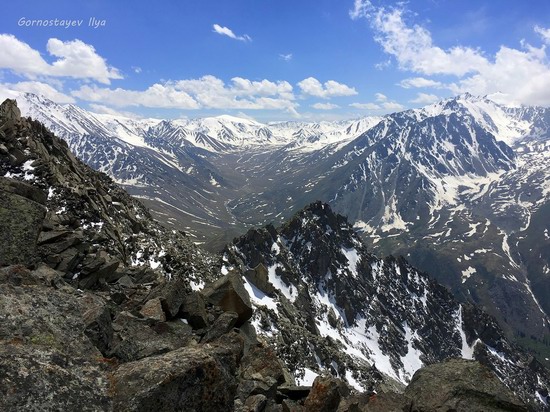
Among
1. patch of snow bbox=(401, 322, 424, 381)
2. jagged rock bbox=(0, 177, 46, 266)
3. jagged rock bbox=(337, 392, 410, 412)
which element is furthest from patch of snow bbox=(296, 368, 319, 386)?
patch of snow bbox=(401, 322, 424, 381)

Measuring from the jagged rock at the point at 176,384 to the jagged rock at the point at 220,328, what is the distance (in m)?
8.35

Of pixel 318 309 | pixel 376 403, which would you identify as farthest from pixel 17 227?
pixel 318 309

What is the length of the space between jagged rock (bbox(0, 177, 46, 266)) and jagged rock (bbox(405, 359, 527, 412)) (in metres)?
19.6

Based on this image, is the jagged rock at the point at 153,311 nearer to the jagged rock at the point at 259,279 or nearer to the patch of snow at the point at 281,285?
the jagged rock at the point at 259,279

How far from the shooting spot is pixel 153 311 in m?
20.2

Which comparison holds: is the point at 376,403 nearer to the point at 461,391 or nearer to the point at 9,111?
the point at 461,391

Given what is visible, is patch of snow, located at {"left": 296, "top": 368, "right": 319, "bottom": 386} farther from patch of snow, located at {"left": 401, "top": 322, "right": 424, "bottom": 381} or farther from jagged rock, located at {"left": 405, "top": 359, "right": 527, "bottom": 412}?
patch of snow, located at {"left": 401, "top": 322, "right": 424, "bottom": 381}

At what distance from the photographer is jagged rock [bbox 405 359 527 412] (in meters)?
16.8

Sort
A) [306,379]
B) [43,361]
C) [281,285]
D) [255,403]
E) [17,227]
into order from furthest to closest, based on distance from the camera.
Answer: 1. [281,285]
2. [306,379]
3. [17,227]
4. [255,403]
5. [43,361]

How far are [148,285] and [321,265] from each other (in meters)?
162

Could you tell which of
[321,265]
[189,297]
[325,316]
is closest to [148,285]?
[189,297]


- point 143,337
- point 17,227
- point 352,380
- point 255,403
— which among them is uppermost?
point 17,227

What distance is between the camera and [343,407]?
17.8m

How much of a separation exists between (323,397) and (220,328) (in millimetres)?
6271
